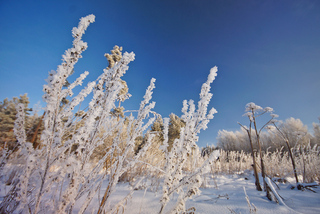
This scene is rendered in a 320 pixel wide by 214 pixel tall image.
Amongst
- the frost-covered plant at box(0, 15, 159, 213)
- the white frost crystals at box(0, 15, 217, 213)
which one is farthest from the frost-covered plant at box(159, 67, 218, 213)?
the frost-covered plant at box(0, 15, 159, 213)

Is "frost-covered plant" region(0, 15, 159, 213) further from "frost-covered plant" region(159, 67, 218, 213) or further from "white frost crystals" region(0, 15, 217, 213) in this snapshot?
"frost-covered plant" region(159, 67, 218, 213)

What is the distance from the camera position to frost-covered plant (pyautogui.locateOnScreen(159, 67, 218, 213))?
963mm

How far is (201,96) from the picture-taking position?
1.28 meters

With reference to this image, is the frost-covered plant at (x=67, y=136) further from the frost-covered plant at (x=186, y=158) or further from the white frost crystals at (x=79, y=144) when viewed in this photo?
the frost-covered plant at (x=186, y=158)

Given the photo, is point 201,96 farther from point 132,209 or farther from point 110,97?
point 132,209

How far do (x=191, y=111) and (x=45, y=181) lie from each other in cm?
121

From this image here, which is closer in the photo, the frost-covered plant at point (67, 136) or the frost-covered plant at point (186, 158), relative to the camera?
the frost-covered plant at point (67, 136)

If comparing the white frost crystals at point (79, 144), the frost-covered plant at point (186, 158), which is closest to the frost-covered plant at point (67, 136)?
the white frost crystals at point (79, 144)

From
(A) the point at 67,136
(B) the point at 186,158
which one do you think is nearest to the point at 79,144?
(A) the point at 67,136

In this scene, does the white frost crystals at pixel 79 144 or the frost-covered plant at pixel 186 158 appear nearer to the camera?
the white frost crystals at pixel 79 144

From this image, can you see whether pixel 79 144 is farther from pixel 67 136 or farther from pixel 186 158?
pixel 186 158

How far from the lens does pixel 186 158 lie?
1140 mm

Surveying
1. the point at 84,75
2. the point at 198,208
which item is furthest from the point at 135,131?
the point at 198,208

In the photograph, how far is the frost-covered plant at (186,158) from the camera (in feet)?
3.16
